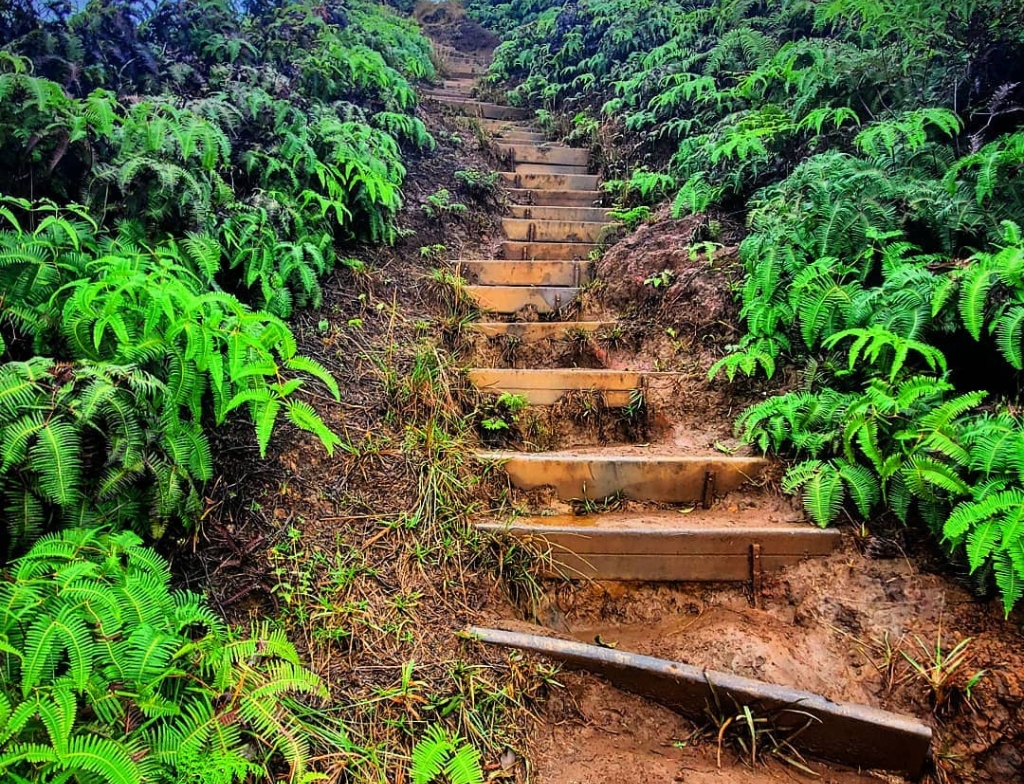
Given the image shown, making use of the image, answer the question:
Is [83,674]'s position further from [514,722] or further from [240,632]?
[514,722]

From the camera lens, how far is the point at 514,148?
7.14 meters

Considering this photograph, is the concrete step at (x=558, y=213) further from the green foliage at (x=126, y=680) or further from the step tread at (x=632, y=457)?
the green foliage at (x=126, y=680)

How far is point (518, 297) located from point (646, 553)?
2603mm

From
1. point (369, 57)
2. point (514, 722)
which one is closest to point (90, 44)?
point (369, 57)

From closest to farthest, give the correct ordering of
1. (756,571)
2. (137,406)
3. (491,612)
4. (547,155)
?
(137,406), (491,612), (756,571), (547,155)

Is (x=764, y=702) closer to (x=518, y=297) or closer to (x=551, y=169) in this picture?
(x=518, y=297)

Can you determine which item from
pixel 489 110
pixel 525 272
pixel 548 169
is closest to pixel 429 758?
pixel 525 272

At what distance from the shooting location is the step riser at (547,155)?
7094 millimetres

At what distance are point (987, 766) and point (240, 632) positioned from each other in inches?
113

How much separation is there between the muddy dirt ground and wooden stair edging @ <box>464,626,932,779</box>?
0.07 meters

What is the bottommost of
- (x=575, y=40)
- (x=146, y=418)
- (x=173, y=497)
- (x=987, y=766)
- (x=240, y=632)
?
(x=987, y=766)

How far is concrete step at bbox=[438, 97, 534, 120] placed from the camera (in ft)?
27.2

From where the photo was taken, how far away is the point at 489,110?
28.3 feet

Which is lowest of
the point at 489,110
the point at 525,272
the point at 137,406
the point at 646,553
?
the point at 646,553
